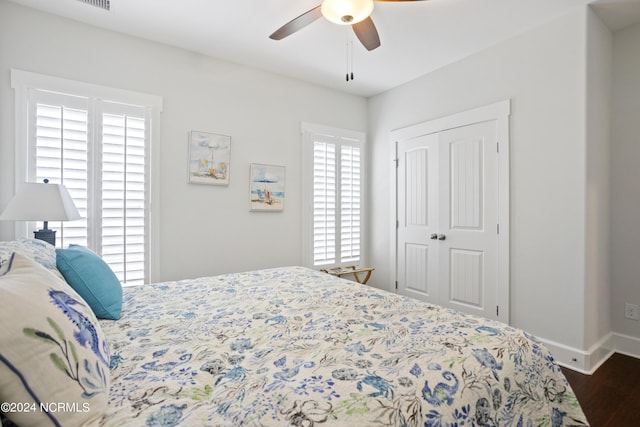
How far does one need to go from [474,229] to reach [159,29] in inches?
136

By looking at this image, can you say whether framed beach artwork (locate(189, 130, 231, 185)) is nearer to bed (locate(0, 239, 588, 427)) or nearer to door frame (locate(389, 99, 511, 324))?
bed (locate(0, 239, 588, 427))

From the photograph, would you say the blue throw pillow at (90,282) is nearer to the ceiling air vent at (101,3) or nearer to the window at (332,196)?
the ceiling air vent at (101,3)

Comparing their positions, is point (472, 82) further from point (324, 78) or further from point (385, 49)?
point (324, 78)

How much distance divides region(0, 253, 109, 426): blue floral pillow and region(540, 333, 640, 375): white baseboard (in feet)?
10.1

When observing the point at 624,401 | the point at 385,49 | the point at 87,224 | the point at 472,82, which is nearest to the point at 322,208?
the point at 385,49

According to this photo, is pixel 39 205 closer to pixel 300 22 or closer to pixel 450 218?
pixel 300 22

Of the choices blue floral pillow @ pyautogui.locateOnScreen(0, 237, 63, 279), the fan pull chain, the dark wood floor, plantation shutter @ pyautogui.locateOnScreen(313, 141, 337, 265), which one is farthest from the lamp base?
the dark wood floor

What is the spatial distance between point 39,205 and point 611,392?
157 inches

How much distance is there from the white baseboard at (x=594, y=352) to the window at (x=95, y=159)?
11.7 ft

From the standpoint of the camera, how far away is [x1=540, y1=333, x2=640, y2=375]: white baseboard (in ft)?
7.86

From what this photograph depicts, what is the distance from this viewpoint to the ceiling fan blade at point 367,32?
208 cm

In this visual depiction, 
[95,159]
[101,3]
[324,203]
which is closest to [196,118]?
[95,159]

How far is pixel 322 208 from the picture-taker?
3.94 metres

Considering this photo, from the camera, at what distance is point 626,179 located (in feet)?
8.81
